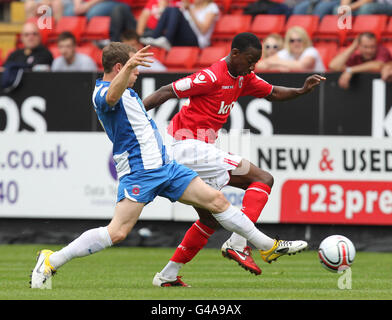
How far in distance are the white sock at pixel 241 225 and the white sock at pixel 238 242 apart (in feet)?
0.95

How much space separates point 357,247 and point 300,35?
3112mm

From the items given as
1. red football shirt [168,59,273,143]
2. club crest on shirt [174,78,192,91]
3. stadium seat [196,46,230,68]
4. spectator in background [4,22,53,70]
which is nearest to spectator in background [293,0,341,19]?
stadium seat [196,46,230,68]

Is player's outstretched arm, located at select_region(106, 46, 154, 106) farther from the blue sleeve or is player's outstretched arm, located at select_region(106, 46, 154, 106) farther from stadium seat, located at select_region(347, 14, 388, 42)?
stadium seat, located at select_region(347, 14, 388, 42)

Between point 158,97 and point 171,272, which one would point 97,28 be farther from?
point 171,272

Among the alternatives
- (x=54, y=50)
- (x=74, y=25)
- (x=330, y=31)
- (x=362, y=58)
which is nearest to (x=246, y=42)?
(x=362, y=58)

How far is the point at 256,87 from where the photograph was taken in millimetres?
8781

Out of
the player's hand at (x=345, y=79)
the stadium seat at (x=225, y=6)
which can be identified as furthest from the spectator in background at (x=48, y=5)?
the player's hand at (x=345, y=79)

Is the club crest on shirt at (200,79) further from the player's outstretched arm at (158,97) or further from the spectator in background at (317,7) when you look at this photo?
the spectator in background at (317,7)

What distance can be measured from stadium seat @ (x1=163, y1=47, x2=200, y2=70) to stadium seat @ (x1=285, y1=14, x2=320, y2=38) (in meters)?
1.54

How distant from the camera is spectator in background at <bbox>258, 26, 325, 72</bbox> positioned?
13125 mm
